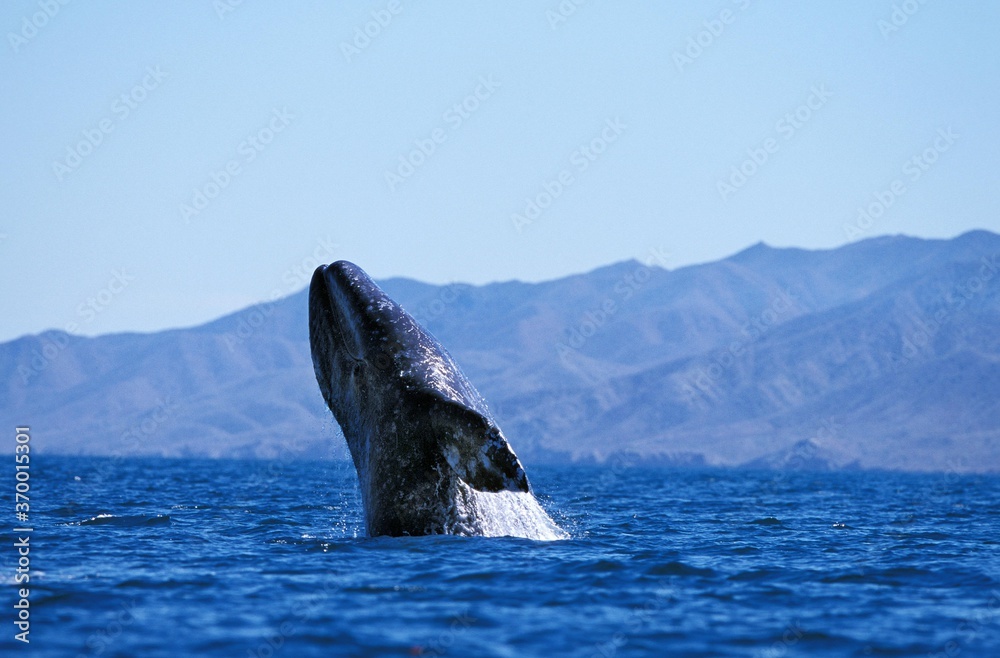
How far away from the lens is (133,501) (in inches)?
1013

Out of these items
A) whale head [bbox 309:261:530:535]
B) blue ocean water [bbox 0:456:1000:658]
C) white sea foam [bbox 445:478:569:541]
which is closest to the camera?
blue ocean water [bbox 0:456:1000:658]

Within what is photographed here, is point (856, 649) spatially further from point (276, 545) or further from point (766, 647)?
point (276, 545)

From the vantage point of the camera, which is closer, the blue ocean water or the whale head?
the blue ocean water

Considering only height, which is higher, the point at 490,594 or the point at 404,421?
the point at 404,421

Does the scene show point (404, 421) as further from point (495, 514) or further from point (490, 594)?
point (490, 594)

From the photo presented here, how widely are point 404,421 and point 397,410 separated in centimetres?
13

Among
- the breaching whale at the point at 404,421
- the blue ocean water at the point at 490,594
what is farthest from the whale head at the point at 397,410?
the blue ocean water at the point at 490,594

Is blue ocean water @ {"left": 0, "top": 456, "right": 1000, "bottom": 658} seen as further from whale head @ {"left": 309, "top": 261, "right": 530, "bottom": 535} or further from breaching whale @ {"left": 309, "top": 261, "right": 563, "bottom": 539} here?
whale head @ {"left": 309, "top": 261, "right": 530, "bottom": 535}

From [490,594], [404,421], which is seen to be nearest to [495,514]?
[404,421]

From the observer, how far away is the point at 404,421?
12547 mm

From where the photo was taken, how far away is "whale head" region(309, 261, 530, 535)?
12.3 m

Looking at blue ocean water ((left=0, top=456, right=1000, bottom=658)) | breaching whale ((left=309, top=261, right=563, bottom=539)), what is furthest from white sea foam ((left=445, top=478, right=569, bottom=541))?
blue ocean water ((left=0, top=456, right=1000, bottom=658))

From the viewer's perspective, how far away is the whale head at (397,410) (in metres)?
12.3

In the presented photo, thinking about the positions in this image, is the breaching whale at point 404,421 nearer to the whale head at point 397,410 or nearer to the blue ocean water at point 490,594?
the whale head at point 397,410
